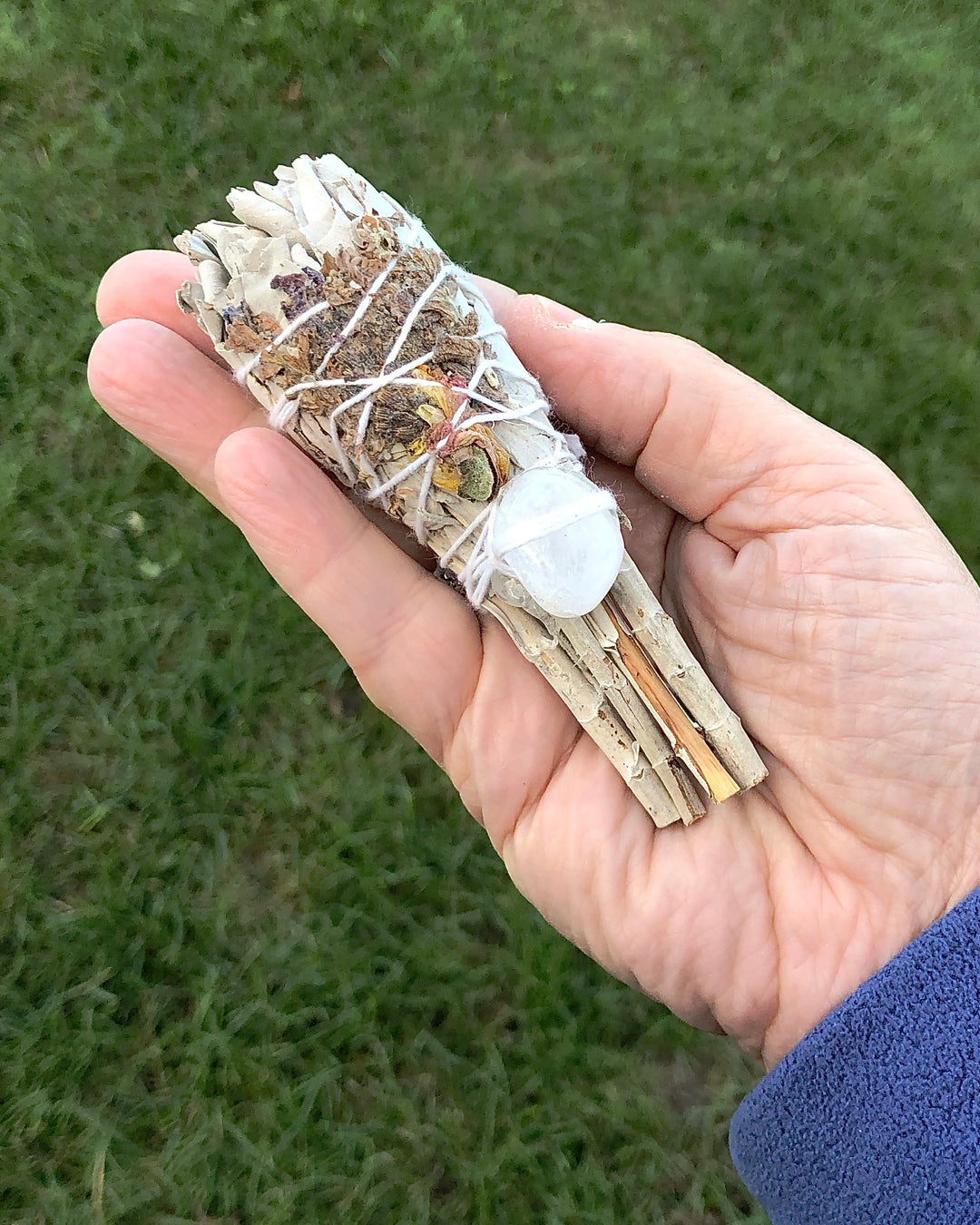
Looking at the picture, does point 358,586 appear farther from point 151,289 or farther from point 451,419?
point 151,289

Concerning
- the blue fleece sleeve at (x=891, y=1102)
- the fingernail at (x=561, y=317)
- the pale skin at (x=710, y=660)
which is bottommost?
the blue fleece sleeve at (x=891, y=1102)

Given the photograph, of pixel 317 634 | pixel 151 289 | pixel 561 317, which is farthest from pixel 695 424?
pixel 317 634

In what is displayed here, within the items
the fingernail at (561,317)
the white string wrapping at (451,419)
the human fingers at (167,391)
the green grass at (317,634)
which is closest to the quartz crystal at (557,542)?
the white string wrapping at (451,419)

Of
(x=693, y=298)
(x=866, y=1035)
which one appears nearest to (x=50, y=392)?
(x=693, y=298)

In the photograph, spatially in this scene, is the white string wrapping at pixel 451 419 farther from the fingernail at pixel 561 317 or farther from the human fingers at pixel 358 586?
the fingernail at pixel 561 317

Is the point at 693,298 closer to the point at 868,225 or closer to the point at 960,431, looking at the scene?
the point at 868,225
